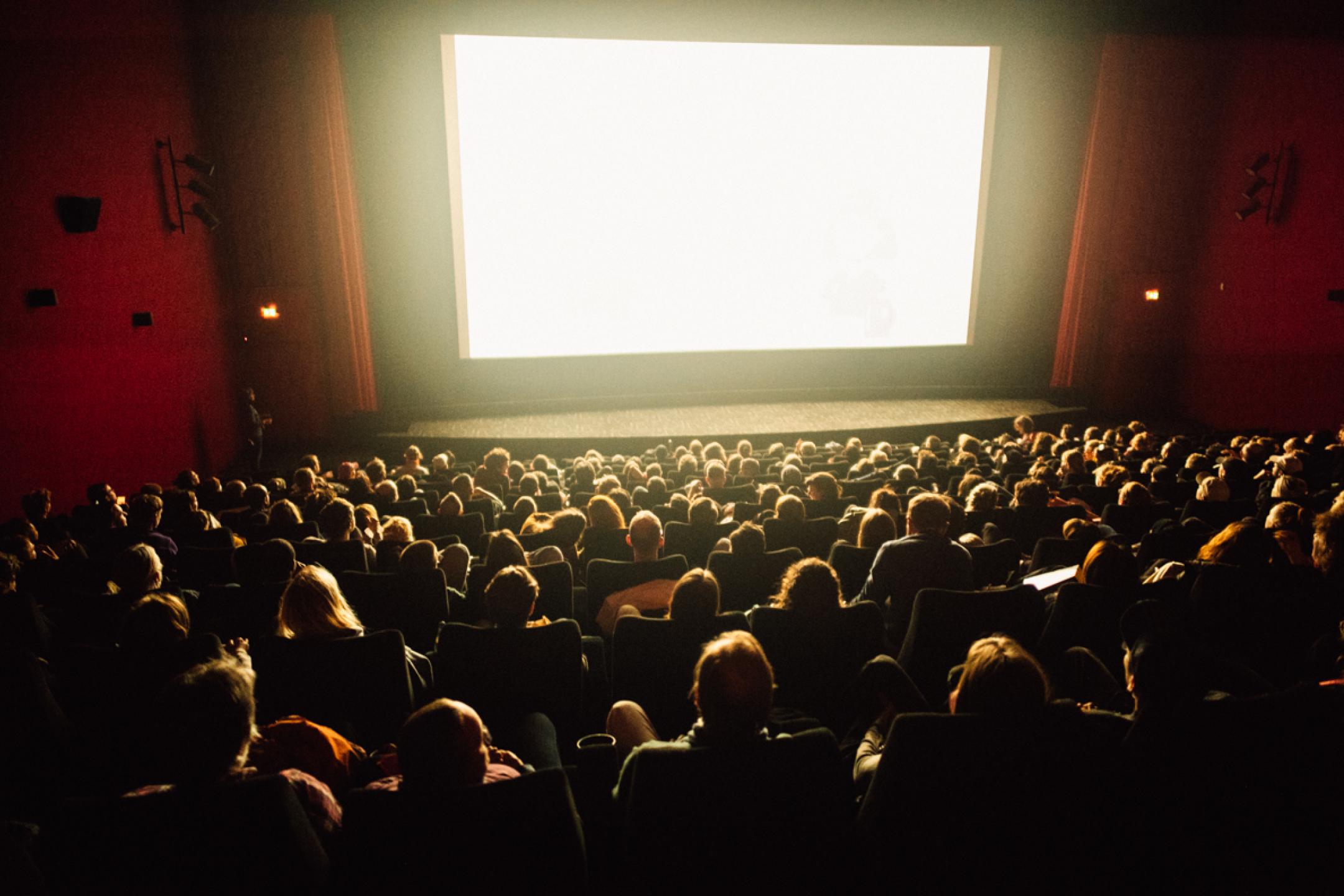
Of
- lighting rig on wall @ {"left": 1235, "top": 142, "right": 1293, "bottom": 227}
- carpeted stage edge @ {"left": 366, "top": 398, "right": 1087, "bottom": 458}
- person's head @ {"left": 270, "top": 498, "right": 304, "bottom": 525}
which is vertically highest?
lighting rig on wall @ {"left": 1235, "top": 142, "right": 1293, "bottom": 227}

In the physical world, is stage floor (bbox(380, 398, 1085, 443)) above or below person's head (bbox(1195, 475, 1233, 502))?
below

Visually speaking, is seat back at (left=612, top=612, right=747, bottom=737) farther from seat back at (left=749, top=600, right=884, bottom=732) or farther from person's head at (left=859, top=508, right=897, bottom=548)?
person's head at (left=859, top=508, right=897, bottom=548)

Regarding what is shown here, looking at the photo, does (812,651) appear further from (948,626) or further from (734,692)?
(734,692)

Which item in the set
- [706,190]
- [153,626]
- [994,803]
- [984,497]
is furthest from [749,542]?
[706,190]

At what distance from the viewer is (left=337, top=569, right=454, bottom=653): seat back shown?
12.6ft

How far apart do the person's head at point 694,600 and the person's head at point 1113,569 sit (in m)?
1.54

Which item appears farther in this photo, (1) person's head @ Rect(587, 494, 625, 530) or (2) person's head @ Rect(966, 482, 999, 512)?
(2) person's head @ Rect(966, 482, 999, 512)

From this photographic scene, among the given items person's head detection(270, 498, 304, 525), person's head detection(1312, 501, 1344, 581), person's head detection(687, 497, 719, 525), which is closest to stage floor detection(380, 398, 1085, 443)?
person's head detection(270, 498, 304, 525)

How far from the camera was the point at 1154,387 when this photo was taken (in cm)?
1435

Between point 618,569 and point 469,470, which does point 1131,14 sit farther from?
point 618,569

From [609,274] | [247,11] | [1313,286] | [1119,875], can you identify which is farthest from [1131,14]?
[1119,875]

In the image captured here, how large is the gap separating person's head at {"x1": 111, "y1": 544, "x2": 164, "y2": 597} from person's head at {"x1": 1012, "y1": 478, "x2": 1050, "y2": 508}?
511 cm

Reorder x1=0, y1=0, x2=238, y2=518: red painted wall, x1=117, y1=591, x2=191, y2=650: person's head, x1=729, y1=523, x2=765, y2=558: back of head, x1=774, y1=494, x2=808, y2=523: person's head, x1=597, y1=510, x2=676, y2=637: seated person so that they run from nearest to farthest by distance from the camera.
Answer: x1=117, y1=591, x2=191, y2=650: person's head
x1=597, y1=510, x2=676, y2=637: seated person
x1=729, y1=523, x2=765, y2=558: back of head
x1=774, y1=494, x2=808, y2=523: person's head
x1=0, y1=0, x2=238, y2=518: red painted wall

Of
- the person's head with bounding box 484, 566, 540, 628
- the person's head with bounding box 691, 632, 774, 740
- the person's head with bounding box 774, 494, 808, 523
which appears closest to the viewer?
the person's head with bounding box 691, 632, 774, 740
